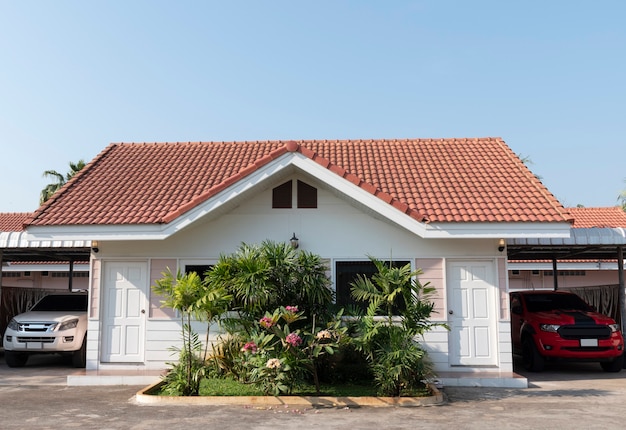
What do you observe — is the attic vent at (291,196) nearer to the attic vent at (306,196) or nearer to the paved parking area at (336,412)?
the attic vent at (306,196)

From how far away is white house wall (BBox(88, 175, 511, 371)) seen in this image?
12.2 metres

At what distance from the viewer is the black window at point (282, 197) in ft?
40.9

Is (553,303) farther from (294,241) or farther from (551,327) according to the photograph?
(294,241)

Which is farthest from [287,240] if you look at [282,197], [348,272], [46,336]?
[46,336]

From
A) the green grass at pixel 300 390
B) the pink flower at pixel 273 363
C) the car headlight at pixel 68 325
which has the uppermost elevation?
the car headlight at pixel 68 325

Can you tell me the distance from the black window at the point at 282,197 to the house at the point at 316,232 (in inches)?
0.9

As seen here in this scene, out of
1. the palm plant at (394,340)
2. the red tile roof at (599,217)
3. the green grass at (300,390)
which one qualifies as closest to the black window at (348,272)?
the palm plant at (394,340)

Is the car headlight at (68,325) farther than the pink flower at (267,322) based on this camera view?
Yes

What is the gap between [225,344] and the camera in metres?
11.1

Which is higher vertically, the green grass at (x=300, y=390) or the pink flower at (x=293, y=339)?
the pink flower at (x=293, y=339)

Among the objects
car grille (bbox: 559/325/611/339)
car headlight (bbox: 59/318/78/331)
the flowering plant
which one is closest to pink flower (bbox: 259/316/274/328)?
the flowering plant

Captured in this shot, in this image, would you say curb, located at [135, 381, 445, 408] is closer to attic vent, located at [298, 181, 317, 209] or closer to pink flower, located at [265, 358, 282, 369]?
pink flower, located at [265, 358, 282, 369]

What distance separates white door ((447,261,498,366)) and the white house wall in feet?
0.68

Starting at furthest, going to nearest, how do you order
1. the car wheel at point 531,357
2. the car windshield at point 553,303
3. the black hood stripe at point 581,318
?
the car windshield at point 553,303 → the car wheel at point 531,357 → the black hood stripe at point 581,318
